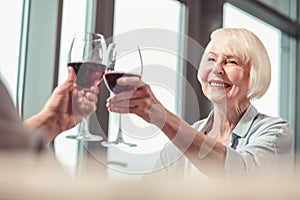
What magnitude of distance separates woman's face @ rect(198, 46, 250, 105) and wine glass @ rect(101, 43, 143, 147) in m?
0.10

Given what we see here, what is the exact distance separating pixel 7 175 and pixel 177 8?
1208 millimetres

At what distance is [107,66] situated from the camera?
669 millimetres

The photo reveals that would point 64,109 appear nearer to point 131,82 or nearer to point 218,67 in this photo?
point 131,82

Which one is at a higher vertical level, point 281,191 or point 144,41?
point 144,41

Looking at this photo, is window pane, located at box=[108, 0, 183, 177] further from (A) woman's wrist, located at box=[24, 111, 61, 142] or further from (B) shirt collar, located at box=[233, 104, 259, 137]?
(A) woman's wrist, located at box=[24, 111, 61, 142]

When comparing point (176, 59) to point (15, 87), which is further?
point (176, 59)

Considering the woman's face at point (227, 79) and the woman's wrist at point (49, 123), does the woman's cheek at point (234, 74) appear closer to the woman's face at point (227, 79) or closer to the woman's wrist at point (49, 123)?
the woman's face at point (227, 79)

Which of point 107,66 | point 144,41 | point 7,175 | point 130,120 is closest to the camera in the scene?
point 7,175

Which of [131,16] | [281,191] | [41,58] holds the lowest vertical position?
[281,191]

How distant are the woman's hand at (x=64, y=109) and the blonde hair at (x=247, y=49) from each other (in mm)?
204

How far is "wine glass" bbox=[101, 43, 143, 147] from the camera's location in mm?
636

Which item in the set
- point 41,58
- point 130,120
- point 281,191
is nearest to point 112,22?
point 41,58

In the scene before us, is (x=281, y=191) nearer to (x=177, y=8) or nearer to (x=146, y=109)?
(x=146, y=109)

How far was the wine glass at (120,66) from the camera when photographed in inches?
25.0
